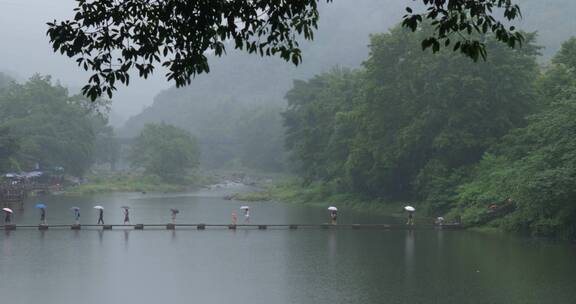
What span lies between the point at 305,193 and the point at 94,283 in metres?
59.0

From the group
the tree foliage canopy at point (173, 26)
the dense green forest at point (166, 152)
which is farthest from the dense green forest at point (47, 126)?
the tree foliage canopy at point (173, 26)

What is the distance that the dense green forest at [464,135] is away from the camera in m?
42.9

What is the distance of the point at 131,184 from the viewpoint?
378 ft

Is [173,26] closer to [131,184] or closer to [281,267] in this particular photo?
[281,267]

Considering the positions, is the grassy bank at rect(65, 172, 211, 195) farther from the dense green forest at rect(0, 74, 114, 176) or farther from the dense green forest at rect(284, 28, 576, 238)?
the dense green forest at rect(284, 28, 576, 238)

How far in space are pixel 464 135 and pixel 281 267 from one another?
29.3 metres

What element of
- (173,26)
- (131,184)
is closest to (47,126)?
(131,184)

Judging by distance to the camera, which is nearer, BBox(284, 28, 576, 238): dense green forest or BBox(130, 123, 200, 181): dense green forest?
BBox(284, 28, 576, 238): dense green forest

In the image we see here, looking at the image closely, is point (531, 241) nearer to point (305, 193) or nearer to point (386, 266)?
point (386, 266)

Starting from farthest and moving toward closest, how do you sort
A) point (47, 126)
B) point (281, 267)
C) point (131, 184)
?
1. point (131, 184)
2. point (47, 126)
3. point (281, 267)

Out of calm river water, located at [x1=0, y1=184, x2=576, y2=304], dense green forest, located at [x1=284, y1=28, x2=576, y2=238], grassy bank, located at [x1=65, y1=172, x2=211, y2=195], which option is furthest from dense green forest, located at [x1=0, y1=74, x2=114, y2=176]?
calm river water, located at [x1=0, y1=184, x2=576, y2=304]

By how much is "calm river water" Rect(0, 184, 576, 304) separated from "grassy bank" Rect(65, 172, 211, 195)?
58388mm

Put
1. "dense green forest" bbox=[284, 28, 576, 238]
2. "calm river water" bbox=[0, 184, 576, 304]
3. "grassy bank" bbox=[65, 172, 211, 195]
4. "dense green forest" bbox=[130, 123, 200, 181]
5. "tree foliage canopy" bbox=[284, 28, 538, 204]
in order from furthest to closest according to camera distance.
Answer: "dense green forest" bbox=[130, 123, 200, 181], "grassy bank" bbox=[65, 172, 211, 195], "tree foliage canopy" bbox=[284, 28, 538, 204], "dense green forest" bbox=[284, 28, 576, 238], "calm river water" bbox=[0, 184, 576, 304]

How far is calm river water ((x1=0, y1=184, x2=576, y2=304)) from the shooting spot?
26453 mm
